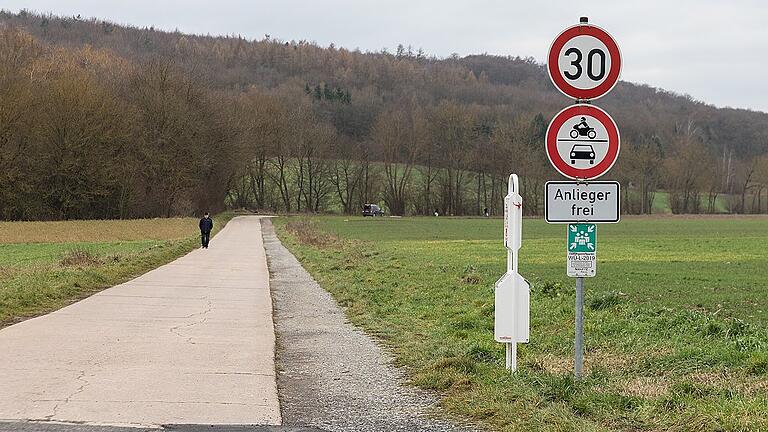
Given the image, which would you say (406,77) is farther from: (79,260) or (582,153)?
(582,153)

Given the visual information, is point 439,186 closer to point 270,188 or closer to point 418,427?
point 270,188

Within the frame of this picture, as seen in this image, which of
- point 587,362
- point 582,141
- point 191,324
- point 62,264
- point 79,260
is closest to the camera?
point 582,141

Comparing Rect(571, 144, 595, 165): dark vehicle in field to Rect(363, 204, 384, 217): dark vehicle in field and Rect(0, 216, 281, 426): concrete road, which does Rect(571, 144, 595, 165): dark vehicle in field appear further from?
Rect(363, 204, 384, 217): dark vehicle in field

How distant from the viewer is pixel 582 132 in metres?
6.84

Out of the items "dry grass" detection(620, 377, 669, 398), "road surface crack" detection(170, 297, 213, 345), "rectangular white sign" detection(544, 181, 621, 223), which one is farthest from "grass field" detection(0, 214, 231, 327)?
"dry grass" detection(620, 377, 669, 398)

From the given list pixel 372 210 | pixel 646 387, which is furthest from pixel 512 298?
pixel 372 210

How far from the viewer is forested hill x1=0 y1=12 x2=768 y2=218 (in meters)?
72.3

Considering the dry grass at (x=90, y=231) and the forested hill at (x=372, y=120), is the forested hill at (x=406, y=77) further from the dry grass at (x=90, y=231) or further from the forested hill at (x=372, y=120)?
the dry grass at (x=90, y=231)

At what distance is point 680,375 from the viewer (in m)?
7.52

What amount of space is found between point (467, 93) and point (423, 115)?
1301 cm

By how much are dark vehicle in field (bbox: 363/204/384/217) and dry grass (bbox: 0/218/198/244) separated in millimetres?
41946

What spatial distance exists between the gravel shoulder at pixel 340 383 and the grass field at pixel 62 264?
4295 mm

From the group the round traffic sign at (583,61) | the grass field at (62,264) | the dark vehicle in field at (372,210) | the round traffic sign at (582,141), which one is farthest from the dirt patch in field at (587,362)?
the dark vehicle in field at (372,210)

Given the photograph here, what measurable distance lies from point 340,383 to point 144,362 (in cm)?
224
